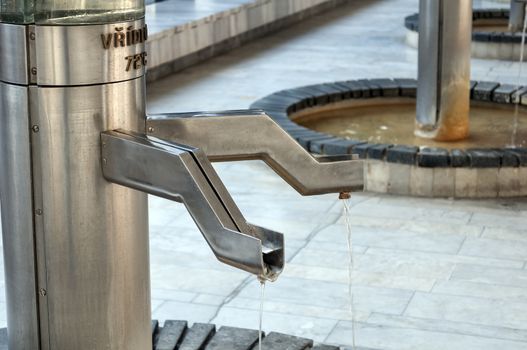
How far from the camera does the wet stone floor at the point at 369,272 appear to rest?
416 cm

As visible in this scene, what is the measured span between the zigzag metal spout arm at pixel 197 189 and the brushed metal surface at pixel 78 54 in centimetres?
9

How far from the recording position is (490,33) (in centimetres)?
1030

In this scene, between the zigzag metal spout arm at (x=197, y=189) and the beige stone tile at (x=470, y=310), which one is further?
the beige stone tile at (x=470, y=310)

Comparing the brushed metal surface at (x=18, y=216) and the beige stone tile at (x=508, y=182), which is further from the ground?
the brushed metal surface at (x=18, y=216)

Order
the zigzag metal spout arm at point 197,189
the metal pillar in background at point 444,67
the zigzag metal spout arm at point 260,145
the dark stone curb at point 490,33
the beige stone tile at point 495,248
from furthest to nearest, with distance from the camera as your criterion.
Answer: the dark stone curb at point 490,33
the metal pillar in background at point 444,67
the beige stone tile at point 495,248
the zigzag metal spout arm at point 260,145
the zigzag metal spout arm at point 197,189

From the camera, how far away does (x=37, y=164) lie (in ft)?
5.31

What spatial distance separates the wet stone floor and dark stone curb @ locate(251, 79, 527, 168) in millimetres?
227

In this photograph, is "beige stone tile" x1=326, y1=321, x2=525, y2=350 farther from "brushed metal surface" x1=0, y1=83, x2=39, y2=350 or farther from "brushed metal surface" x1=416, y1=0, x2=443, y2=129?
"brushed metal surface" x1=416, y1=0, x2=443, y2=129

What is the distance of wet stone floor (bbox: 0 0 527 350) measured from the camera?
13.6ft

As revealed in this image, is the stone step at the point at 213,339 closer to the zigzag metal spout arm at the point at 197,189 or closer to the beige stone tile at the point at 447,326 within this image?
the beige stone tile at the point at 447,326

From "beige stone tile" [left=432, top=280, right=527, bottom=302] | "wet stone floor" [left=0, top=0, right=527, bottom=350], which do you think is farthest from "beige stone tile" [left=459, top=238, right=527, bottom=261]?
"beige stone tile" [left=432, top=280, right=527, bottom=302]

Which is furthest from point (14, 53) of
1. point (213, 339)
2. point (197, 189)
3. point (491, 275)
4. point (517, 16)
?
point (517, 16)

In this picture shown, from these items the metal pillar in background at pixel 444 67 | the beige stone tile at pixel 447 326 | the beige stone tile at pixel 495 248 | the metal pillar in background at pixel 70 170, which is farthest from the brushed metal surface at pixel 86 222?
the metal pillar in background at pixel 444 67

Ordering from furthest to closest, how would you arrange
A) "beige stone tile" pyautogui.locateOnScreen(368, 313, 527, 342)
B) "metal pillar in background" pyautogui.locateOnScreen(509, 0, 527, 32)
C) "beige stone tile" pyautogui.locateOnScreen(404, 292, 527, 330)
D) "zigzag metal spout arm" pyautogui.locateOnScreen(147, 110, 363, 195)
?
"metal pillar in background" pyautogui.locateOnScreen(509, 0, 527, 32) → "beige stone tile" pyautogui.locateOnScreen(404, 292, 527, 330) → "beige stone tile" pyautogui.locateOnScreen(368, 313, 527, 342) → "zigzag metal spout arm" pyautogui.locateOnScreen(147, 110, 363, 195)
